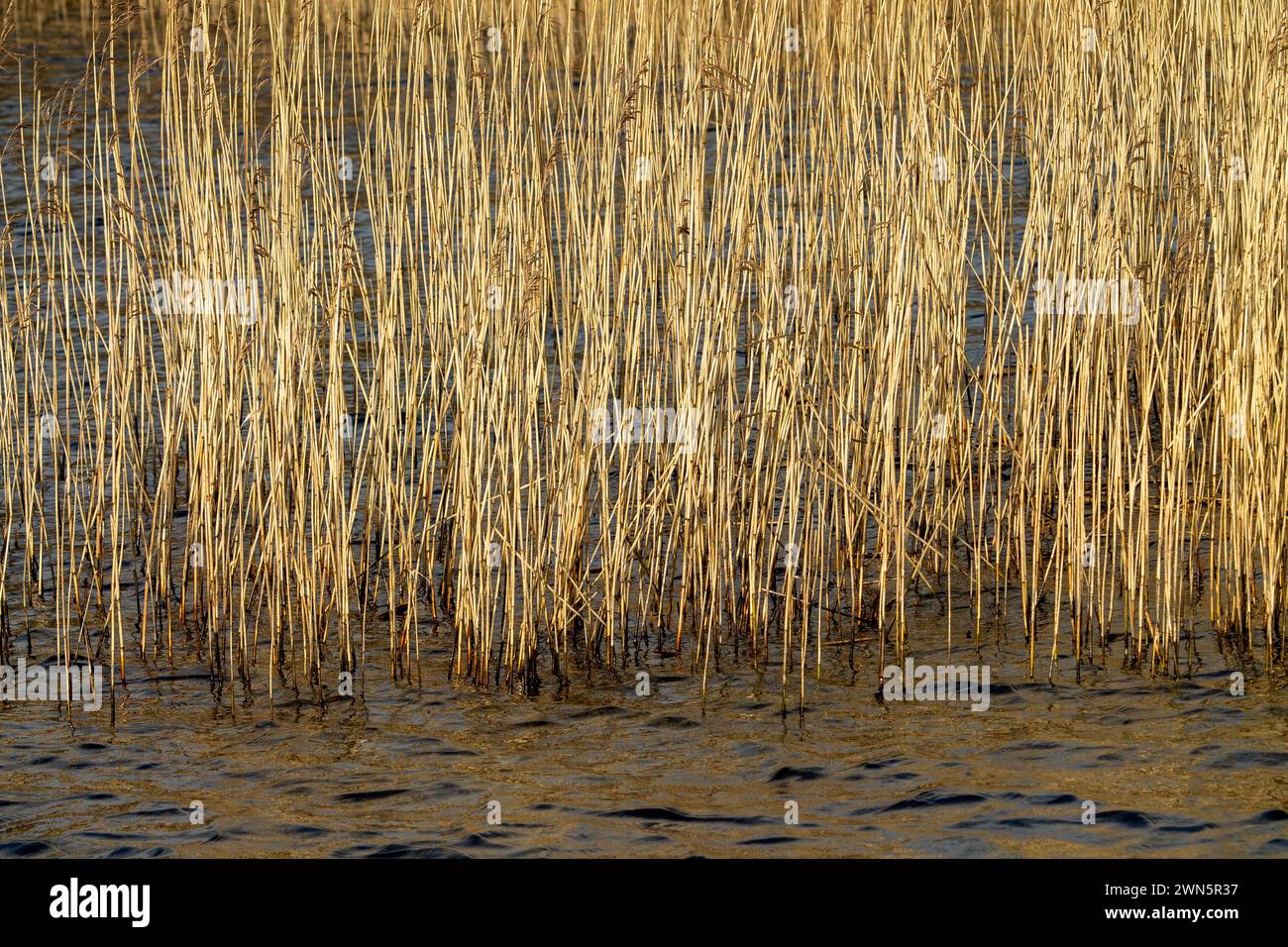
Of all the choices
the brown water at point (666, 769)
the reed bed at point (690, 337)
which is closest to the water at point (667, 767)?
the brown water at point (666, 769)

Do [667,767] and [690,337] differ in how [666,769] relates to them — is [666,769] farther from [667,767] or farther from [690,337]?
[690,337]

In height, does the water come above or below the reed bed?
below

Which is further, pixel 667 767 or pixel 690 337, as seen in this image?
pixel 690 337

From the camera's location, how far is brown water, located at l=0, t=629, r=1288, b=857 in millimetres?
3930

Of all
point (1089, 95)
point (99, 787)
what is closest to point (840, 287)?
point (1089, 95)

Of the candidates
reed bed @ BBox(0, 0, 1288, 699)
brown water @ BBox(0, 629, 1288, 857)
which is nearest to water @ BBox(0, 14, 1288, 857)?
brown water @ BBox(0, 629, 1288, 857)

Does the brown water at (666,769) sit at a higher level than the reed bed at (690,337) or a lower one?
lower

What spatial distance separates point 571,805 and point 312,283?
1.76 m

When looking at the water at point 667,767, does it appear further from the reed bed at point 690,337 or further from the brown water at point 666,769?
the reed bed at point 690,337

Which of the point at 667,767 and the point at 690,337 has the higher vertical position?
the point at 690,337

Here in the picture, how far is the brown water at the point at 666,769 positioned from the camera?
3930mm

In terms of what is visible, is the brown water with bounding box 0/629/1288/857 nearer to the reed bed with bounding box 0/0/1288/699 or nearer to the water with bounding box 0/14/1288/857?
the water with bounding box 0/14/1288/857

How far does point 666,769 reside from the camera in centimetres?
433

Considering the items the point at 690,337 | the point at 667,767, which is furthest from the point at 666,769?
the point at 690,337
